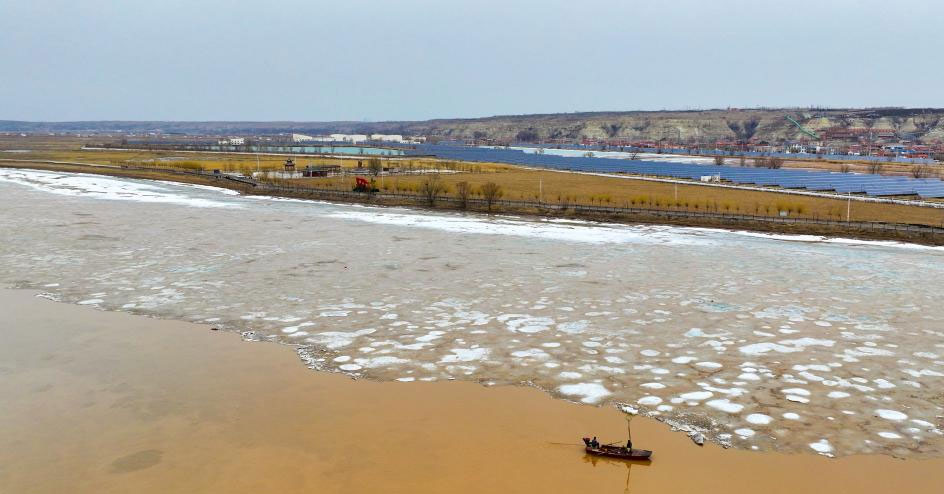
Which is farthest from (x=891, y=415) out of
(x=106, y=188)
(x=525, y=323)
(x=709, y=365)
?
(x=106, y=188)

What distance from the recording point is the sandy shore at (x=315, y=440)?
12070mm

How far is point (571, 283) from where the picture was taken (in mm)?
27375

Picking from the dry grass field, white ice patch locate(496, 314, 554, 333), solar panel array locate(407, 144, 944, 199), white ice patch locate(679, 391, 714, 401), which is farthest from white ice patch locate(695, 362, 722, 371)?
solar panel array locate(407, 144, 944, 199)

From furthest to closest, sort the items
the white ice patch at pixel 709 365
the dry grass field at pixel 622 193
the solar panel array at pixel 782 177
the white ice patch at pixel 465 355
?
the solar panel array at pixel 782 177 < the dry grass field at pixel 622 193 < the white ice patch at pixel 465 355 < the white ice patch at pixel 709 365

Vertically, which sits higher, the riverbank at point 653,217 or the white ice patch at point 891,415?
the riverbank at point 653,217

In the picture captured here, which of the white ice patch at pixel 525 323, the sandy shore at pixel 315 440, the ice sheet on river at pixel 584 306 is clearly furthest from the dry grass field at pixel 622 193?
the sandy shore at pixel 315 440

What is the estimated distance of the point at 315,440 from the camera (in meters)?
13.6

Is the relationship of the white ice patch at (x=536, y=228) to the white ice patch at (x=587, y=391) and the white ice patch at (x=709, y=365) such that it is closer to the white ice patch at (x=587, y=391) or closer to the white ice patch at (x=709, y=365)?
the white ice patch at (x=709, y=365)

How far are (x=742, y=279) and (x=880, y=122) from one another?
200876 millimetres

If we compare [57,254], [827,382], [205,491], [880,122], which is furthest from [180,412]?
[880,122]

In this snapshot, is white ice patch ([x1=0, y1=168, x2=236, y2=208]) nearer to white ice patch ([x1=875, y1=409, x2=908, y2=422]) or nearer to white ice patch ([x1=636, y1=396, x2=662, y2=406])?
white ice patch ([x1=636, y1=396, x2=662, y2=406])

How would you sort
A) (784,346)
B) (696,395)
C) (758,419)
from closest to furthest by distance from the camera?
(758,419) < (696,395) < (784,346)

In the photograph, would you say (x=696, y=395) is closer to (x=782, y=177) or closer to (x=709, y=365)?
(x=709, y=365)

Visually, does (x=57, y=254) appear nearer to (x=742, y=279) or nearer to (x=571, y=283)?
(x=571, y=283)
